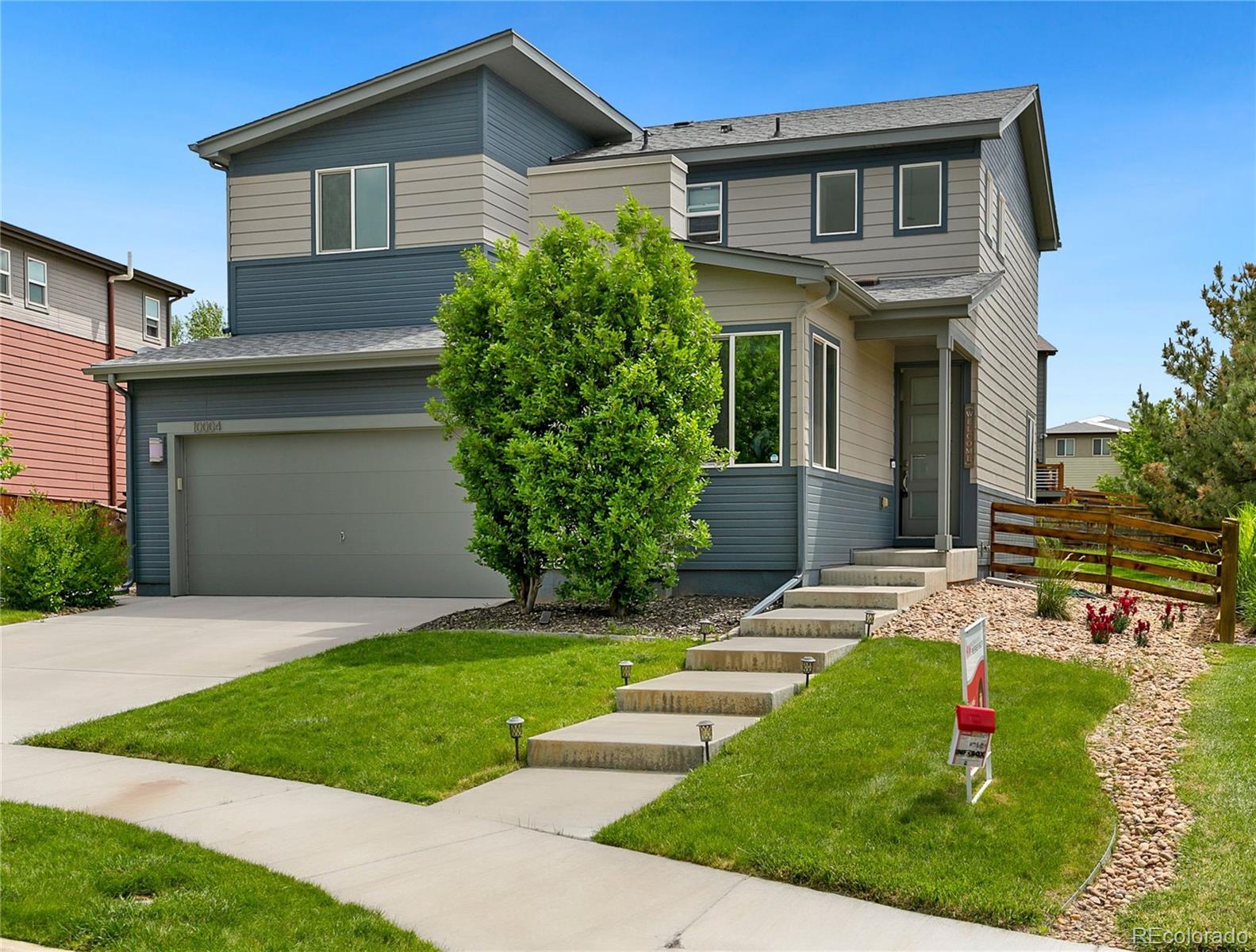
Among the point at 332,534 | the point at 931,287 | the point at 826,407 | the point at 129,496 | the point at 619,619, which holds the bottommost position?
the point at 619,619

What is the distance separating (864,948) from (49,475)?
2461 centimetres

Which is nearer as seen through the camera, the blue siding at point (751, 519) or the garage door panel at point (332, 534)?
the blue siding at point (751, 519)

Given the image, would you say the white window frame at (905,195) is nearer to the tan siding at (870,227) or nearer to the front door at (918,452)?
the tan siding at (870,227)

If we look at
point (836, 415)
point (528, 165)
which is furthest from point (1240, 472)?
point (528, 165)

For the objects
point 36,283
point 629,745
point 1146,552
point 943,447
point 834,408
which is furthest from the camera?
point 36,283

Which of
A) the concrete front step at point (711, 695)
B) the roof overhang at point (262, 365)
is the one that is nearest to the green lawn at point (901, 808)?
the concrete front step at point (711, 695)

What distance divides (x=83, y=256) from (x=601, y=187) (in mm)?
16269

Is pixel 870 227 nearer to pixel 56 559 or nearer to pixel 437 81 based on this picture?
pixel 437 81

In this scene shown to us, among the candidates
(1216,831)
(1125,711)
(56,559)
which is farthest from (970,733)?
(56,559)

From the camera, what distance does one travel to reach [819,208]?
55.2ft

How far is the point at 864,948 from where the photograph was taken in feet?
14.7

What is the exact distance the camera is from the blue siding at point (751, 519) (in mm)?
12938

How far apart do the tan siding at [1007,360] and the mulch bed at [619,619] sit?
5693mm

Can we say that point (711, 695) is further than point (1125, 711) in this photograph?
Yes
